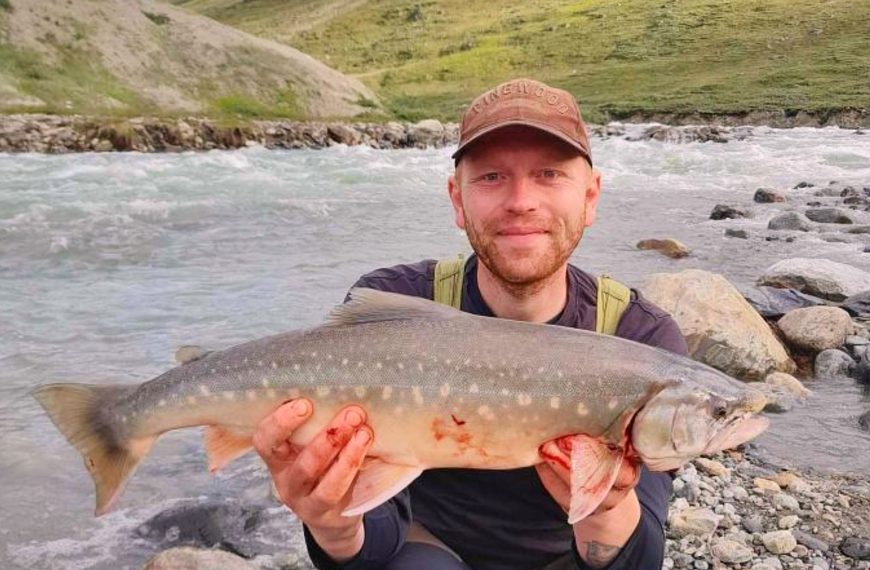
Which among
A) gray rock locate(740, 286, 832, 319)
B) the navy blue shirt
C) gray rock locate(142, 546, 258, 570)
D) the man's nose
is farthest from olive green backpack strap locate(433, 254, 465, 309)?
gray rock locate(740, 286, 832, 319)

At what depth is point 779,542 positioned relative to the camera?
481 centimetres

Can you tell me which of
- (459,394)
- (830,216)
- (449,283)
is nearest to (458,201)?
(449,283)

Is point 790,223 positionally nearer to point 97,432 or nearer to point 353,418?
point 353,418

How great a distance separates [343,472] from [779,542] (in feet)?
10.3

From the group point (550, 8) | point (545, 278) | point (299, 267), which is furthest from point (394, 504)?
point (550, 8)

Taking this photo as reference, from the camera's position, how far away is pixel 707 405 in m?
2.80

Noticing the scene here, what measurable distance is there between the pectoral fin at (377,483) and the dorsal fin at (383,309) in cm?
51

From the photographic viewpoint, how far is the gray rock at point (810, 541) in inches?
189

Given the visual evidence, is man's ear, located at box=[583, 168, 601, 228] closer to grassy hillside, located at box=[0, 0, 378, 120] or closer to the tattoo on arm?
the tattoo on arm

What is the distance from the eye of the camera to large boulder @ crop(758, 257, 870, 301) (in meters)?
10.5

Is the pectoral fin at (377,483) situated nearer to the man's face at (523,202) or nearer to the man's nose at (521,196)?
the man's face at (523,202)

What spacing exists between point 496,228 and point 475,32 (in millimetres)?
95695

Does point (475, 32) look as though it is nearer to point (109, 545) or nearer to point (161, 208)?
point (161, 208)

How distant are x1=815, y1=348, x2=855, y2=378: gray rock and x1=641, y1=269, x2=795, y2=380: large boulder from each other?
0.24 metres
